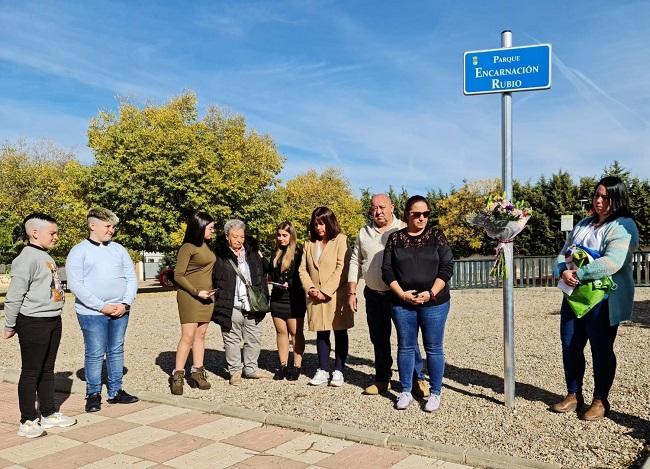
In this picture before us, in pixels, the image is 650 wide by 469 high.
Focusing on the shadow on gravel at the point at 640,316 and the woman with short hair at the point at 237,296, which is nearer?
the woman with short hair at the point at 237,296

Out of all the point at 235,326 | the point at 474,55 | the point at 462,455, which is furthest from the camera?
the point at 235,326

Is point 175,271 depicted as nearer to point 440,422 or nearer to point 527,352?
point 440,422

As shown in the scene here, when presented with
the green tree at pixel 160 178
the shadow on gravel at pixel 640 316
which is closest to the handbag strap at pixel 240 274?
the shadow on gravel at pixel 640 316

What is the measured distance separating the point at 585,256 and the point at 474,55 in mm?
1949

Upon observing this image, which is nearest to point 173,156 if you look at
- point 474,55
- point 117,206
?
point 117,206

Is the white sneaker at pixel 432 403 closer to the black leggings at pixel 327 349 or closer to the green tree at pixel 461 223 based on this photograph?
the black leggings at pixel 327 349

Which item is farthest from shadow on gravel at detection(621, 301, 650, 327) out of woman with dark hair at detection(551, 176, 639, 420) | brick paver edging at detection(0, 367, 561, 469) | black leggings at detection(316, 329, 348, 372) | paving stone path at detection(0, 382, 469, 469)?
paving stone path at detection(0, 382, 469, 469)

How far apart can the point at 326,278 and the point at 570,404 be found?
2.58 metres

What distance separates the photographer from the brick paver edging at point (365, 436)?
12.7 feet

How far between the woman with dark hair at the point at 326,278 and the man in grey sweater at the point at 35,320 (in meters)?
2.44

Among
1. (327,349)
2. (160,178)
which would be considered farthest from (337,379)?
(160,178)

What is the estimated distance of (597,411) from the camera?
15.5 feet

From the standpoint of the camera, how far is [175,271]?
6172mm

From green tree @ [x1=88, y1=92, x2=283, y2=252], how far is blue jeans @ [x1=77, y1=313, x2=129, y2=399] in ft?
65.4
